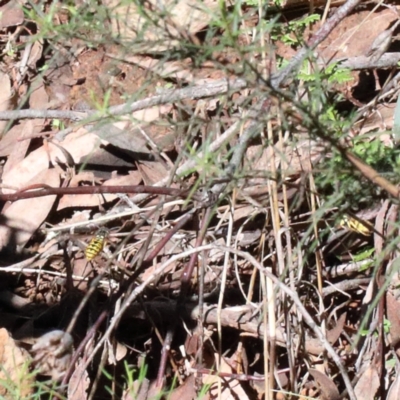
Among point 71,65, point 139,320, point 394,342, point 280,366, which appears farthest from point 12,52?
point 394,342

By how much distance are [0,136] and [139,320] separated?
47.5 inches

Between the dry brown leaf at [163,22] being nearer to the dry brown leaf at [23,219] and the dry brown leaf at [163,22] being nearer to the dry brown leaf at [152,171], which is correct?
the dry brown leaf at [152,171]

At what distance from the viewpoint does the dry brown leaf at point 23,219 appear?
2871mm

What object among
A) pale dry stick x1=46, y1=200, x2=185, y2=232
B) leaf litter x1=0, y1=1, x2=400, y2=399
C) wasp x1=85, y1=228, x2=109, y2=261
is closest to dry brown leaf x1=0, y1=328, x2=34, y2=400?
leaf litter x1=0, y1=1, x2=400, y2=399

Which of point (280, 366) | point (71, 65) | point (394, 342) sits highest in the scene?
point (71, 65)

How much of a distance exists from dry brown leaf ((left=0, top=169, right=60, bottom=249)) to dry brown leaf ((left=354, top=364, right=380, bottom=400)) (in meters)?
1.50

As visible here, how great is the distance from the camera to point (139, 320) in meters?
2.55

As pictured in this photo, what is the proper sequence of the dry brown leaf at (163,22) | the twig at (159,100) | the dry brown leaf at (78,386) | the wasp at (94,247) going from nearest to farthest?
the dry brown leaf at (163,22)
the twig at (159,100)
the dry brown leaf at (78,386)
the wasp at (94,247)

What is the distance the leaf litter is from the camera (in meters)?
2.08

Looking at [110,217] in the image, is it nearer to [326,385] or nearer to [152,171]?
[152,171]

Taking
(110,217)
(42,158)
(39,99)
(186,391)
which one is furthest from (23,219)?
(186,391)

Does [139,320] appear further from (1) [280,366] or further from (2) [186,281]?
(1) [280,366]

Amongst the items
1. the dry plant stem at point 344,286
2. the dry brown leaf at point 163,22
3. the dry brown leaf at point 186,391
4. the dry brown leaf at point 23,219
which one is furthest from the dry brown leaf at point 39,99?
the dry plant stem at point 344,286

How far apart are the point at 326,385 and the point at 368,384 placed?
135 millimetres
